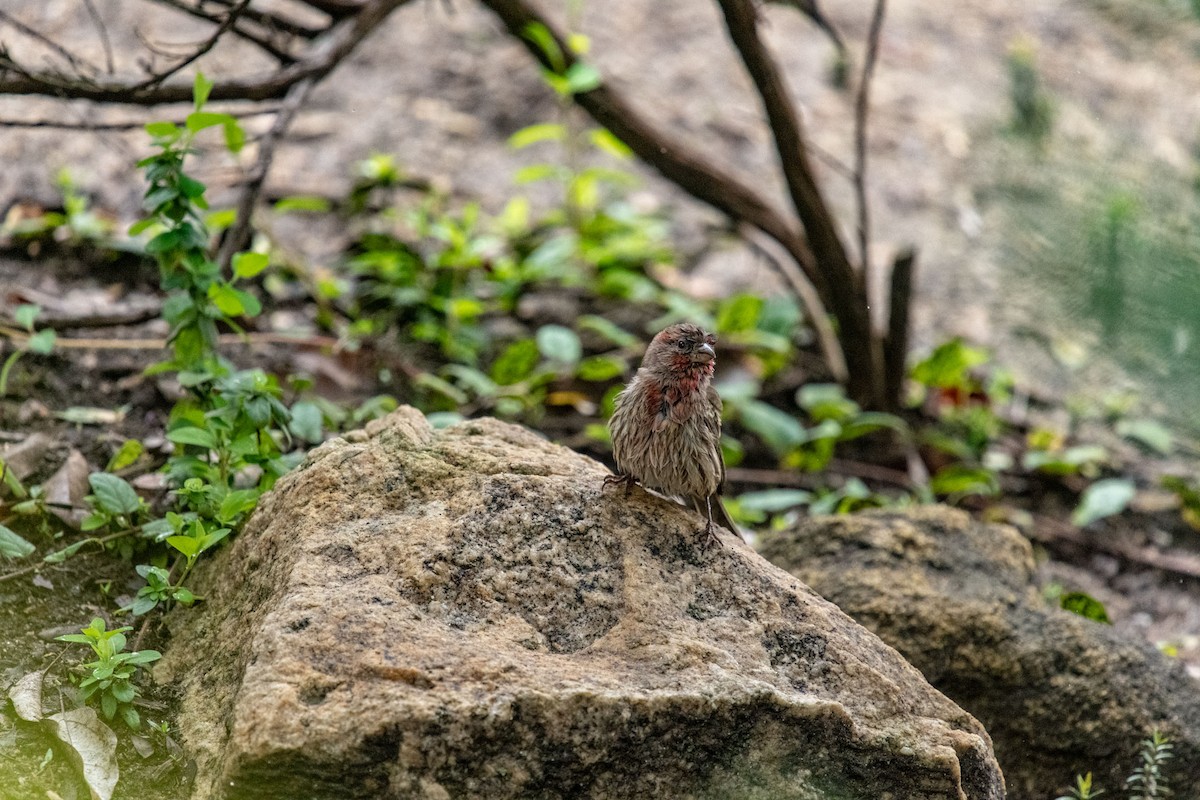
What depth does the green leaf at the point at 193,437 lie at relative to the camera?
12.9 feet

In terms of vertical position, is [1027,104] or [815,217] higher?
[1027,104]

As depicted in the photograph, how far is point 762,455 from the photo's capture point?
704cm

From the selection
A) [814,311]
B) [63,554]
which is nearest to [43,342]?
[63,554]

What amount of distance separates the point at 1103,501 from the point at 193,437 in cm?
492

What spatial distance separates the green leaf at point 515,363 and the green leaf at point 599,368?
0.88 ft

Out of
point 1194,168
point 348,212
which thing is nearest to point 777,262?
point 348,212

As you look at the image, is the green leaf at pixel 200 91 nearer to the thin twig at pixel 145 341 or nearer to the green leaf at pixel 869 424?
the thin twig at pixel 145 341

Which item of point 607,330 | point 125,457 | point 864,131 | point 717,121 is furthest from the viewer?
point 717,121

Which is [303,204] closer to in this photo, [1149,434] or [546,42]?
[546,42]

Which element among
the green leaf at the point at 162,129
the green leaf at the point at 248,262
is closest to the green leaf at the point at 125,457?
the green leaf at the point at 248,262

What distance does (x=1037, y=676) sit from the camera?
4.32 metres

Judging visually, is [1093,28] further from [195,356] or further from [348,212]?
[195,356]

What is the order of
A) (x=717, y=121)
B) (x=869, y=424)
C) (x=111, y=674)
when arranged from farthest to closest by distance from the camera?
(x=717, y=121) → (x=869, y=424) → (x=111, y=674)

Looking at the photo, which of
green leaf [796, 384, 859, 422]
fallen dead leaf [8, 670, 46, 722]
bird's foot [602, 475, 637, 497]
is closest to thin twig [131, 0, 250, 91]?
bird's foot [602, 475, 637, 497]
